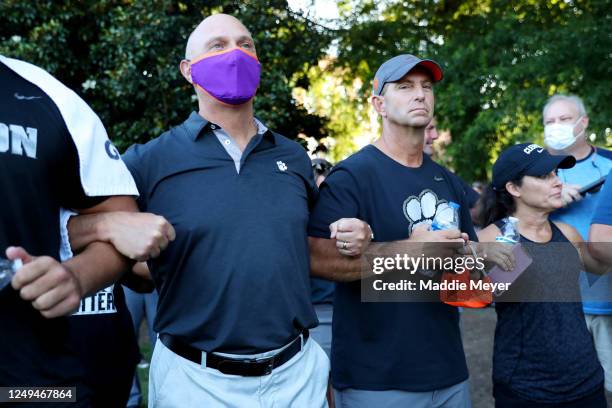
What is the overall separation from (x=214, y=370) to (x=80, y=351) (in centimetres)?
113

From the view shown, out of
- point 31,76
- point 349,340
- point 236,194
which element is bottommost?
point 349,340

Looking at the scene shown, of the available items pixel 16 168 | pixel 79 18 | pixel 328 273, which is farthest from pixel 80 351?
pixel 79 18

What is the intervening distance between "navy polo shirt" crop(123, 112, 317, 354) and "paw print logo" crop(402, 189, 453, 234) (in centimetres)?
62

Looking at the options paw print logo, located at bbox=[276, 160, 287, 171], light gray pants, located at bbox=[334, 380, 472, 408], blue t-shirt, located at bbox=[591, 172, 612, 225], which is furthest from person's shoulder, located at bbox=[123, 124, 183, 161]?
blue t-shirt, located at bbox=[591, 172, 612, 225]

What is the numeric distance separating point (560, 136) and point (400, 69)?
77.6 inches

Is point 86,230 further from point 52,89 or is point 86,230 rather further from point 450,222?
point 450,222

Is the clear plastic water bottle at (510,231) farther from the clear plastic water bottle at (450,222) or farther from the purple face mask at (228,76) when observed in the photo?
the purple face mask at (228,76)

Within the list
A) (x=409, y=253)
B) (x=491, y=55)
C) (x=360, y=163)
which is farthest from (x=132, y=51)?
(x=409, y=253)

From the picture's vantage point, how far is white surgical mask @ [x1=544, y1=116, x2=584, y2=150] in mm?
4633

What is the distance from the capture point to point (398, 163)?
10.4ft

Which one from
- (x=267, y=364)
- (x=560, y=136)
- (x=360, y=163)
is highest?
(x=560, y=136)

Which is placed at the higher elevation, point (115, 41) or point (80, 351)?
point (115, 41)

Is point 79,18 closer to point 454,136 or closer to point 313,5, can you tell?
point 313,5

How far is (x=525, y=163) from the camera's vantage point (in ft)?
11.7
